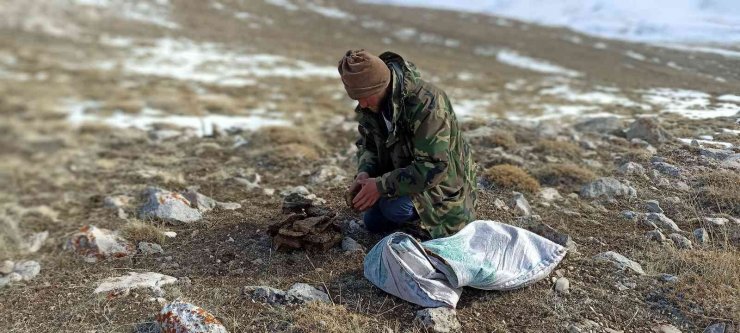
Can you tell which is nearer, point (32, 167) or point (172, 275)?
point (172, 275)

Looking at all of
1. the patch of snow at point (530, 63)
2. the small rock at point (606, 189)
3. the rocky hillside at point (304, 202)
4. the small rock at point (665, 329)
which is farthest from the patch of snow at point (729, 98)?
the patch of snow at point (530, 63)

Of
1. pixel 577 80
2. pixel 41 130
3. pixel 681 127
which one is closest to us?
pixel 681 127

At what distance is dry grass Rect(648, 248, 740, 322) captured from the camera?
3.13 m

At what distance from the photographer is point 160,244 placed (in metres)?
4.45

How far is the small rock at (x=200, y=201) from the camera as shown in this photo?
16.7ft

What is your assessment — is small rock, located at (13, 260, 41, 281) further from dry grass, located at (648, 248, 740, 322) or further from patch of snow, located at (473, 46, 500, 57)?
patch of snow, located at (473, 46, 500, 57)

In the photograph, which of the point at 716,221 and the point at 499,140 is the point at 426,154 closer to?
the point at 716,221

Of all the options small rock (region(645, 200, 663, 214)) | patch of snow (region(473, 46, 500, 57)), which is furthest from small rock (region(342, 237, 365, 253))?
patch of snow (region(473, 46, 500, 57))

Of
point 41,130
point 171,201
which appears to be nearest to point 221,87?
point 41,130

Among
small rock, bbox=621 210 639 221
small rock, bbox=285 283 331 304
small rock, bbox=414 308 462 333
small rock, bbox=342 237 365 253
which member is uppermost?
small rock, bbox=621 210 639 221

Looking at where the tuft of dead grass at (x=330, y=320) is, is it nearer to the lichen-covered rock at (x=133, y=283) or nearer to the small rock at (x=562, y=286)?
the lichen-covered rock at (x=133, y=283)

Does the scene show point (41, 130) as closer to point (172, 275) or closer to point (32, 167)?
point (32, 167)

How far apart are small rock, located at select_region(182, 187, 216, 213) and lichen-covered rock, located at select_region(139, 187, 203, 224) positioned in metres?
0.05

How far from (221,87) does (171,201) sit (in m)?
9.34
